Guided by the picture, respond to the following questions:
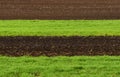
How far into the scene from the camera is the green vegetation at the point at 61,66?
43.0ft

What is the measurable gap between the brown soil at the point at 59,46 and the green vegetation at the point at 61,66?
1.48 meters

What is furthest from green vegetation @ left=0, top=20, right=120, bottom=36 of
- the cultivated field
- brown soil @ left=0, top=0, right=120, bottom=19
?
brown soil @ left=0, top=0, right=120, bottom=19

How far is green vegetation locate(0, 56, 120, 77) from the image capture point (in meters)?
13.1

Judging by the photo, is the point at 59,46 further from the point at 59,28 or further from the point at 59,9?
the point at 59,9

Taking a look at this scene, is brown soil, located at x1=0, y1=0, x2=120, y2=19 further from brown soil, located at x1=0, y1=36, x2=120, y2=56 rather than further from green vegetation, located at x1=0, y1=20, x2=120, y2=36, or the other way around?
brown soil, located at x1=0, y1=36, x2=120, y2=56

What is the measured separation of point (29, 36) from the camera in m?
22.4

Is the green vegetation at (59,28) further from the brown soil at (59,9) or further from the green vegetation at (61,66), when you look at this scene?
the green vegetation at (61,66)

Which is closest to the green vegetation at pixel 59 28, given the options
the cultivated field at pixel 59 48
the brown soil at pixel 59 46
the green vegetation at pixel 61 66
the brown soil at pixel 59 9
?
the cultivated field at pixel 59 48

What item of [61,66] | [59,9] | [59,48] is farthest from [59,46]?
[59,9]

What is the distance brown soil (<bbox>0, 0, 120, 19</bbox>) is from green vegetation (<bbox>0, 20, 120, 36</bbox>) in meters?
3.14

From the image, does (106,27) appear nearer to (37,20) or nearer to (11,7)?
(37,20)

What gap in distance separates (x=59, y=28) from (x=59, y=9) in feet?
35.5

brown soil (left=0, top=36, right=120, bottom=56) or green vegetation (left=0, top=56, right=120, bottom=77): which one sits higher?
green vegetation (left=0, top=56, right=120, bottom=77)

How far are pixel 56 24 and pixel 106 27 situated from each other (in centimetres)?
348
